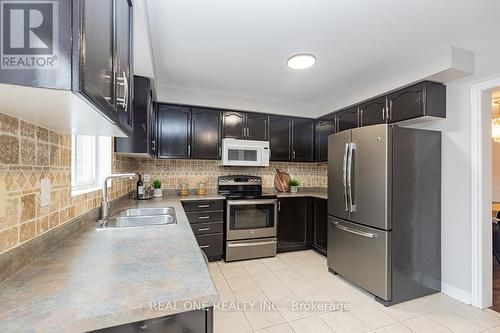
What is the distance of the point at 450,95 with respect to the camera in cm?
235

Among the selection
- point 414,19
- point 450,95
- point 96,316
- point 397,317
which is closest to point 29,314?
point 96,316

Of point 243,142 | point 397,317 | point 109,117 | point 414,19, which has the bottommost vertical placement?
point 397,317

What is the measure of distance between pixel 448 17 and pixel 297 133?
233cm

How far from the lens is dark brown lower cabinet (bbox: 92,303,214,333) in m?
0.64

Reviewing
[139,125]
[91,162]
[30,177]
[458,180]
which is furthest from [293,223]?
[30,177]

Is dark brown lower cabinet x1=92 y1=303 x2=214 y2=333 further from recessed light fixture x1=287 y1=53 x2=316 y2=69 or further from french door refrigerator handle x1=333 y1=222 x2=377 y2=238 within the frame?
recessed light fixture x1=287 y1=53 x2=316 y2=69

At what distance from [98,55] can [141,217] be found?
1544mm

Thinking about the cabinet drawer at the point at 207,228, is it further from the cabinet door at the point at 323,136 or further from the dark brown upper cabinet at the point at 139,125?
the cabinet door at the point at 323,136

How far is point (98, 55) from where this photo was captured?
0.65m

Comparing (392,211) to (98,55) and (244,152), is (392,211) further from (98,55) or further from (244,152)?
(98,55)

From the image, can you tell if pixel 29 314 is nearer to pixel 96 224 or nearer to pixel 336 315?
pixel 96 224

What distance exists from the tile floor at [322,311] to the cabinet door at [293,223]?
0.72m

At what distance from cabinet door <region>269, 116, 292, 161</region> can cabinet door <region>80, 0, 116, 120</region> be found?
3024 millimetres

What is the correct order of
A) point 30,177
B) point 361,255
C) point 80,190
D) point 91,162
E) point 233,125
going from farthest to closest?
1. point 233,125
2. point 361,255
3. point 91,162
4. point 80,190
5. point 30,177
